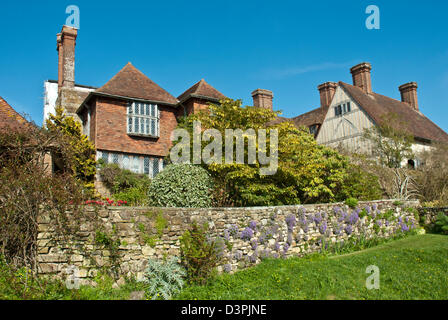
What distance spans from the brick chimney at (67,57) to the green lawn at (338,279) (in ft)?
57.6

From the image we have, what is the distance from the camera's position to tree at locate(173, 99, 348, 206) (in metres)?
11.8

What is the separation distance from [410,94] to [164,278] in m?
31.4

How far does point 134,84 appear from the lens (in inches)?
737

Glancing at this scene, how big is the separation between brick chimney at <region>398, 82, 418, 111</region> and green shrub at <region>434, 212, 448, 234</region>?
833 inches

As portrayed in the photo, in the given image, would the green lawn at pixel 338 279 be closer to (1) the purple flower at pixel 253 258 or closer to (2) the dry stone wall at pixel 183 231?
(1) the purple flower at pixel 253 258

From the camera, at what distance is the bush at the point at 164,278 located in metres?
7.38

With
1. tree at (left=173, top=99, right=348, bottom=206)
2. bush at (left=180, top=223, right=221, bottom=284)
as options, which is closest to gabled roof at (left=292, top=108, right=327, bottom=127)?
tree at (left=173, top=99, right=348, bottom=206)

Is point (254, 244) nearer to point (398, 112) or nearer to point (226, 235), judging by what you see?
point (226, 235)

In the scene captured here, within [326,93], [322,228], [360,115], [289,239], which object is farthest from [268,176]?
[326,93]

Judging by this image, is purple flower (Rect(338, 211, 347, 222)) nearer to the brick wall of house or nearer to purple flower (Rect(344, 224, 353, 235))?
purple flower (Rect(344, 224, 353, 235))

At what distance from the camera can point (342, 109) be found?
88.7 ft

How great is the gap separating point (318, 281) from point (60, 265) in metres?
5.44

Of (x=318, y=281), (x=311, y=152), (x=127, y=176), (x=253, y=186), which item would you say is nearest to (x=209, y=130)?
(x=253, y=186)
